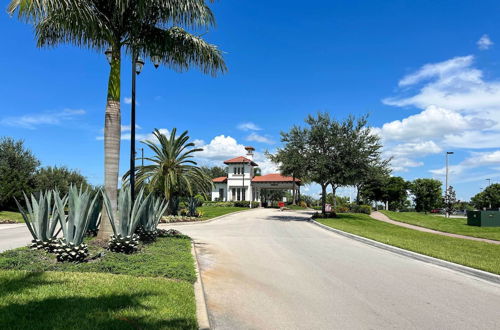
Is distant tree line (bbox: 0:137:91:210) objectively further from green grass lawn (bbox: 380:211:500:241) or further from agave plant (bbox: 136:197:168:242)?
green grass lawn (bbox: 380:211:500:241)

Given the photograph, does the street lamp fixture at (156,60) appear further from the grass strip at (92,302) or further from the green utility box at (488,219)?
the green utility box at (488,219)

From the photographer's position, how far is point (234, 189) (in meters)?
57.2

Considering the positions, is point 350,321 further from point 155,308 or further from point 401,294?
point 155,308

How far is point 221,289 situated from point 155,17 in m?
8.63

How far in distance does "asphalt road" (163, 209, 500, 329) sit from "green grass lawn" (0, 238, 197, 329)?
0.62 metres

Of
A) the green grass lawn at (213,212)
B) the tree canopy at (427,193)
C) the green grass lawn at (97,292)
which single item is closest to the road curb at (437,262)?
the green grass lawn at (97,292)

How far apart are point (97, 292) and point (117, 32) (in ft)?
26.2

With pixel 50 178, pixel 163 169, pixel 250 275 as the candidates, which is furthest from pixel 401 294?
pixel 50 178

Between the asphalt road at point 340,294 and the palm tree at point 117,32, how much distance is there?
4.46 m

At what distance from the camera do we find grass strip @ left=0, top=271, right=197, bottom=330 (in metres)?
4.01

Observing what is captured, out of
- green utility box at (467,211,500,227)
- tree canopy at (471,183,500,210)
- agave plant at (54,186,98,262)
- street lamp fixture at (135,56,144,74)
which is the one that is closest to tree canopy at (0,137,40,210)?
street lamp fixture at (135,56,144,74)

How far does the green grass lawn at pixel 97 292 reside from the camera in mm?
4074

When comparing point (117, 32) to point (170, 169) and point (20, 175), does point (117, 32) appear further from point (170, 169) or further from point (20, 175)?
point (20, 175)


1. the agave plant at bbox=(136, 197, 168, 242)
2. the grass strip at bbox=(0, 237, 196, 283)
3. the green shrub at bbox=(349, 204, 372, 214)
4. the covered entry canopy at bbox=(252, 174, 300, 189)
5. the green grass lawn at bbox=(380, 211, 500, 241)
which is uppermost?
the covered entry canopy at bbox=(252, 174, 300, 189)
